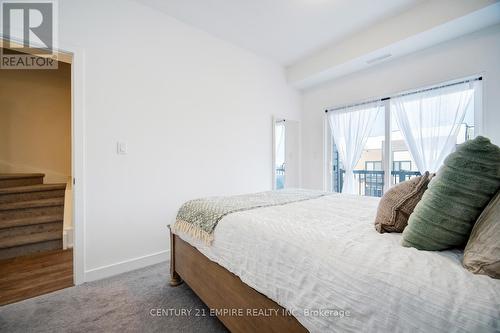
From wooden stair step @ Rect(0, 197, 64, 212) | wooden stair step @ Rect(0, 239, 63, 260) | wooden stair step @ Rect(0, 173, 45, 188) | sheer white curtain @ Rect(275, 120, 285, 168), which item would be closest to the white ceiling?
sheer white curtain @ Rect(275, 120, 285, 168)

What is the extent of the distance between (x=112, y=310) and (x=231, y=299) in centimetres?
105

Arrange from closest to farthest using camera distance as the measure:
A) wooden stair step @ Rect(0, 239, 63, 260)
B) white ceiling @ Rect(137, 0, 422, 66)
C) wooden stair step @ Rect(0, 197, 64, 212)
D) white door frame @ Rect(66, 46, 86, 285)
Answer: white door frame @ Rect(66, 46, 86, 285)
white ceiling @ Rect(137, 0, 422, 66)
wooden stair step @ Rect(0, 239, 63, 260)
wooden stair step @ Rect(0, 197, 64, 212)

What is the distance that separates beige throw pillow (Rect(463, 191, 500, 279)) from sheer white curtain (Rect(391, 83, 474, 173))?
242 cm

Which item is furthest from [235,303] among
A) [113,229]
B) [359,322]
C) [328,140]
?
[328,140]

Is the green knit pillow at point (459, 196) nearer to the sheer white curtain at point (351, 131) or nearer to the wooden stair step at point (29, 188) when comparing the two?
the sheer white curtain at point (351, 131)

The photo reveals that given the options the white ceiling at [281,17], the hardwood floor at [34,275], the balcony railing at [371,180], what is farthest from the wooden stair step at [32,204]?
the balcony railing at [371,180]

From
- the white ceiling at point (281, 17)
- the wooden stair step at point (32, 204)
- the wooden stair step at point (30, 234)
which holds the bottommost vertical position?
the wooden stair step at point (30, 234)

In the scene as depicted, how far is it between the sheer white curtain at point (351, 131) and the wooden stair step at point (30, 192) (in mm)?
4354

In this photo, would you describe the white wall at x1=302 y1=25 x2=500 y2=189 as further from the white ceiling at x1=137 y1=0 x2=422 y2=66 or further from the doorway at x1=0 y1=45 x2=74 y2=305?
the doorway at x1=0 y1=45 x2=74 y2=305

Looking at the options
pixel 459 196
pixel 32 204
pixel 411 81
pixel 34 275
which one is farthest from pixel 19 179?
pixel 411 81

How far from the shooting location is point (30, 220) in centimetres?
276

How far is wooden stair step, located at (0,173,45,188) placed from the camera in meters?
2.94

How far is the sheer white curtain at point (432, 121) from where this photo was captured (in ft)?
8.42

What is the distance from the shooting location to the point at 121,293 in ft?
6.09
